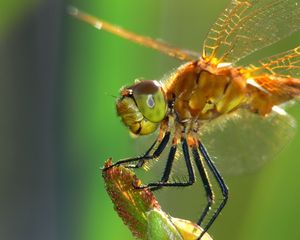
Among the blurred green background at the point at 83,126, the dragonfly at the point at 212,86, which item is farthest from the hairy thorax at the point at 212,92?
the blurred green background at the point at 83,126

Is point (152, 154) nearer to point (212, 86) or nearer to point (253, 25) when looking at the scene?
point (212, 86)

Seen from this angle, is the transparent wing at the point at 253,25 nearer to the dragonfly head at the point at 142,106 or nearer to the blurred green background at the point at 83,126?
the blurred green background at the point at 83,126

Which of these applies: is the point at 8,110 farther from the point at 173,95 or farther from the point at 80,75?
the point at 173,95

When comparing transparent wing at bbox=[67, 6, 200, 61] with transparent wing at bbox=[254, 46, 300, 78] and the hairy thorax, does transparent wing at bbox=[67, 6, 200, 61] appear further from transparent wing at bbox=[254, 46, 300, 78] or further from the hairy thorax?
transparent wing at bbox=[254, 46, 300, 78]

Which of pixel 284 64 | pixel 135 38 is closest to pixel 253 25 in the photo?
pixel 284 64

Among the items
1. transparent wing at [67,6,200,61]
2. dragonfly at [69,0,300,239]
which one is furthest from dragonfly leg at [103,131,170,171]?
transparent wing at [67,6,200,61]

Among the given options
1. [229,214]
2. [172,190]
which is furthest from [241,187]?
[172,190]
